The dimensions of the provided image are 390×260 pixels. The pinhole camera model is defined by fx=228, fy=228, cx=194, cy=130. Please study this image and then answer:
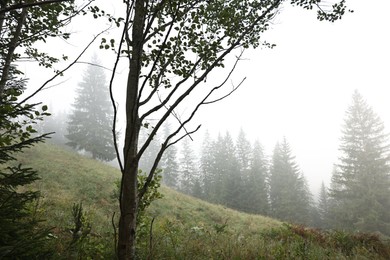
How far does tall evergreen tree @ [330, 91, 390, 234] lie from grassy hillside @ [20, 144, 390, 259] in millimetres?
12953

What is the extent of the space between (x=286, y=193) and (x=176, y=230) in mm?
31474

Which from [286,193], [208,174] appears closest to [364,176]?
[286,193]

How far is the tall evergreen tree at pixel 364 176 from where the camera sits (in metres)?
23.7

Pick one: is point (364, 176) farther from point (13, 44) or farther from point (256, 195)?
point (13, 44)

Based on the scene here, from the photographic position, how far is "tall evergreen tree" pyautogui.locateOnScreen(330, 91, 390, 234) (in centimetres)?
2370

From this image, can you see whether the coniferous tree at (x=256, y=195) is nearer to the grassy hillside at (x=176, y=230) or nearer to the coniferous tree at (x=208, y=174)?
the coniferous tree at (x=208, y=174)

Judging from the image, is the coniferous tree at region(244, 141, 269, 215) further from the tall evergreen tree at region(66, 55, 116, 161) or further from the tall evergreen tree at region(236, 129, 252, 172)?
the tall evergreen tree at region(66, 55, 116, 161)

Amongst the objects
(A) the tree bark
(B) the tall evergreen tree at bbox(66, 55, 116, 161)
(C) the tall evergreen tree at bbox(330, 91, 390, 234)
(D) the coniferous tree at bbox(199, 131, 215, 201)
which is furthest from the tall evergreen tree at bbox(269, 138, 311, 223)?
(A) the tree bark

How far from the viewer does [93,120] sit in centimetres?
3231

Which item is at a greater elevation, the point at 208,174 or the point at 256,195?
the point at 208,174

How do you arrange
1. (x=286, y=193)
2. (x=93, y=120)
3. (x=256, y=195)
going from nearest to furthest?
(x=93, y=120) → (x=256, y=195) → (x=286, y=193)

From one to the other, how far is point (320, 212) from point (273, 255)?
39981 mm

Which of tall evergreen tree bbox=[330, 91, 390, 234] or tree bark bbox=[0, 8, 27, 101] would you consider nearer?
tree bark bbox=[0, 8, 27, 101]

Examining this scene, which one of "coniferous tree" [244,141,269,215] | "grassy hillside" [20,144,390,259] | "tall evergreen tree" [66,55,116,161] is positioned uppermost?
"tall evergreen tree" [66,55,116,161]
